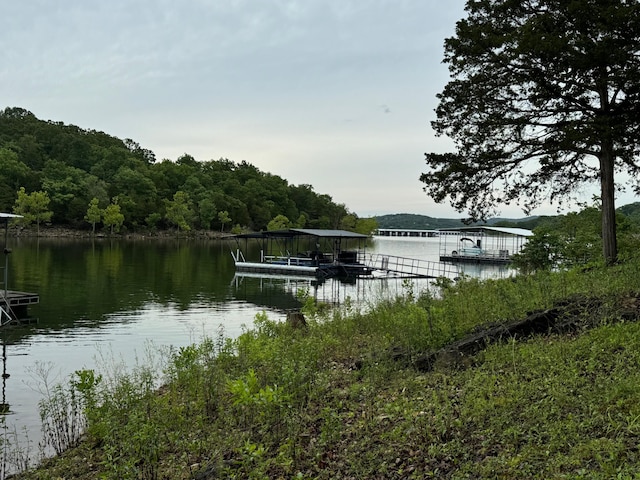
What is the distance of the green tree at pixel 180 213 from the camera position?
99.3 metres

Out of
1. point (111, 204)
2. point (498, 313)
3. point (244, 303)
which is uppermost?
point (111, 204)

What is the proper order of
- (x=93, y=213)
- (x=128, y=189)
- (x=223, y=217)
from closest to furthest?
1. (x=93, y=213)
2. (x=128, y=189)
3. (x=223, y=217)

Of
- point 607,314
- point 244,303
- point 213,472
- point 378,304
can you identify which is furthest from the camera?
point 244,303

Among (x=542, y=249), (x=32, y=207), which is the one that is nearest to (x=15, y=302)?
(x=542, y=249)

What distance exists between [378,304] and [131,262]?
34.7 metres

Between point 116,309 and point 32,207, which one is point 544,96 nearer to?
point 116,309

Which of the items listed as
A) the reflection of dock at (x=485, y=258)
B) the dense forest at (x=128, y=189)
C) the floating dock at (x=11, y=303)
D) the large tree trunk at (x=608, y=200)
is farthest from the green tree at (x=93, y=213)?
the large tree trunk at (x=608, y=200)

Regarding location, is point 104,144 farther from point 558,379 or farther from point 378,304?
point 558,379

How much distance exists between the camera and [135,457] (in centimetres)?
601

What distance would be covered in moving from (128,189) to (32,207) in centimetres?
2246

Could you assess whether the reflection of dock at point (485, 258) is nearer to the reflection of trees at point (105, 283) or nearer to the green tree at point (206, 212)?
the reflection of trees at point (105, 283)

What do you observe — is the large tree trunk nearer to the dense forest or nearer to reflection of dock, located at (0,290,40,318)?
reflection of dock, located at (0,290,40,318)

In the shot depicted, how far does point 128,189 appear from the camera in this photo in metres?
102

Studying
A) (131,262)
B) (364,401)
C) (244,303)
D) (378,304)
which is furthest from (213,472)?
(131,262)
